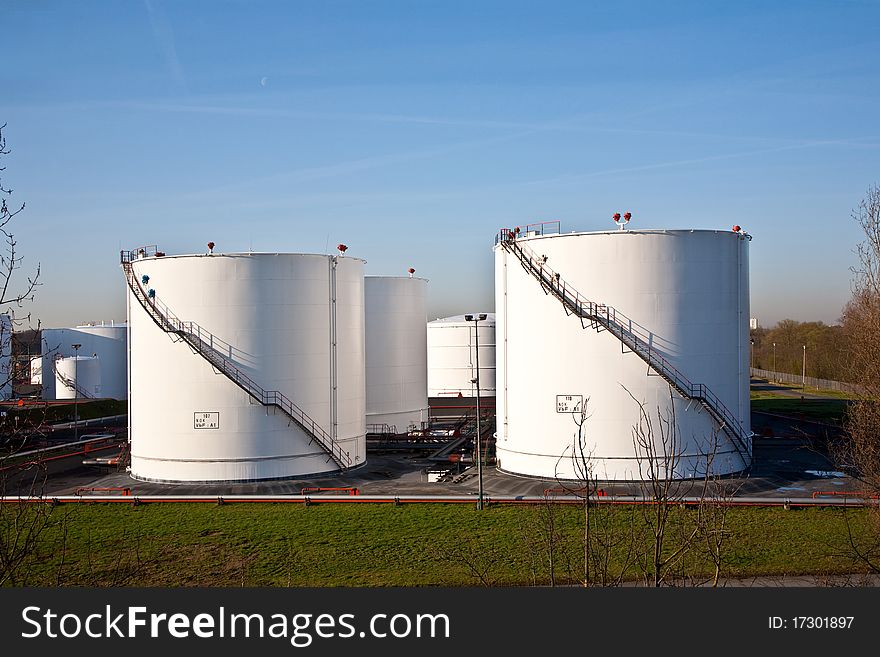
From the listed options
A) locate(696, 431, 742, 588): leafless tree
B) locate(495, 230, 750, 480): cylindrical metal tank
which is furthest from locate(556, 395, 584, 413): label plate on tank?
locate(696, 431, 742, 588): leafless tree

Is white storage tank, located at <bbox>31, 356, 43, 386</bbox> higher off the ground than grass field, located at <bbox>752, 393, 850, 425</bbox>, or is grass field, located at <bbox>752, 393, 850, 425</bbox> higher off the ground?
white storage tank, located at <bbox>31, 356, 43, 386</bbox>

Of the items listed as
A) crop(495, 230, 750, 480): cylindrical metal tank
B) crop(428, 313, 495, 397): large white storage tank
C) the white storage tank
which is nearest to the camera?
the white storage tank

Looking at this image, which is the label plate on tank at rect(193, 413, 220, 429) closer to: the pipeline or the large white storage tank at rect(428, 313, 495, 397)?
the pipeline

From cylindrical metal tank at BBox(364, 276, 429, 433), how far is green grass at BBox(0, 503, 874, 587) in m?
22.7

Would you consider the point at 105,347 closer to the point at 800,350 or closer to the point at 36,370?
the point at 36,370

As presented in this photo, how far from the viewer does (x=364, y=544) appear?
27.5 meters

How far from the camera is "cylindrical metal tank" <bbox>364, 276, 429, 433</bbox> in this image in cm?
5597

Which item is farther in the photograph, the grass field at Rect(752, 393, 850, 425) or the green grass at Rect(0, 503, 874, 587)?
the grass field at Rect(752, 393, 850, 425)

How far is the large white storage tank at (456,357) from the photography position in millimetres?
76375

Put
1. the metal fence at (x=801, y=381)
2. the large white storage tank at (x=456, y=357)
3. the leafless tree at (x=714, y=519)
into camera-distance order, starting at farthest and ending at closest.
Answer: the metal fence at (x=801, y=381)
the large white storage tank at (x=456, y=357)
the leafless tree at (x=714, y=519)

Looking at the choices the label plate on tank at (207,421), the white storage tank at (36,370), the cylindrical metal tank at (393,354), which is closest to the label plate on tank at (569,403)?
the label plate on tank at (207,421)

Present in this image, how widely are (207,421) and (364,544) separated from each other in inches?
562

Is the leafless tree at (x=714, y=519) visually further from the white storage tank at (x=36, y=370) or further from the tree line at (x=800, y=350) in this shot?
the tree line at (x=800, y=350)

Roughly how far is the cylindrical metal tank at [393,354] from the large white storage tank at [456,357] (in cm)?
1815
